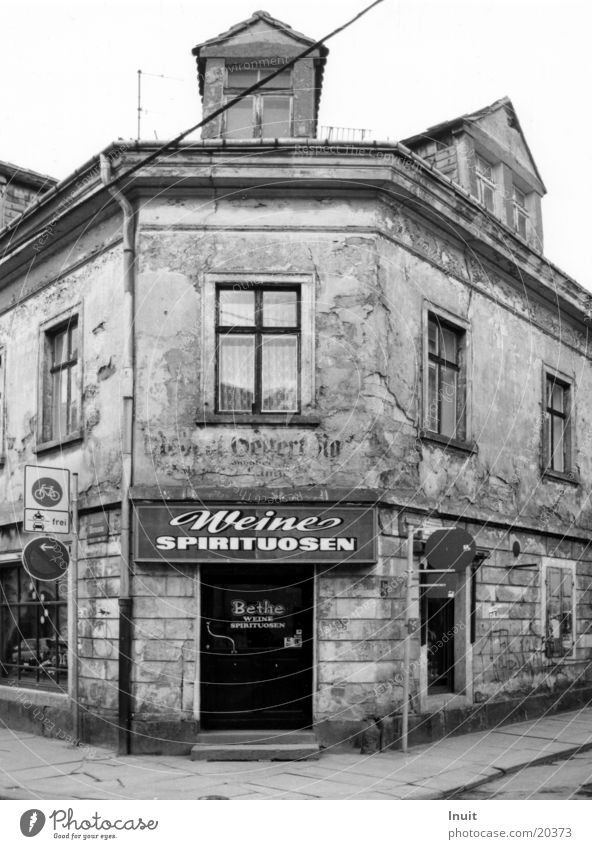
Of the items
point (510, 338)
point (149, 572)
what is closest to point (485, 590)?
point (510, 338)

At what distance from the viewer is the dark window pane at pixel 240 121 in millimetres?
13242

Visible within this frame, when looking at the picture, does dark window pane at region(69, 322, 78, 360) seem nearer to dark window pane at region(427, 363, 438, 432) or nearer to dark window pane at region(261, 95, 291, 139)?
dark window pane at region(261, 95, 291, 139)

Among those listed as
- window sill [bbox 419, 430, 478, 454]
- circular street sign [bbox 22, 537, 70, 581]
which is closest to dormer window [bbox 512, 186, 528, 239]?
window sill [bbox 419, 430, 478, 454]

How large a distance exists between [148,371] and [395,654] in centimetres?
444

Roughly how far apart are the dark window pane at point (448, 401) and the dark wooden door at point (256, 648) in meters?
3.17

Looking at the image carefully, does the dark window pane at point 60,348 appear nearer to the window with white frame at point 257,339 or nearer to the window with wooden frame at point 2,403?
the window with wooden frame at point 2,403

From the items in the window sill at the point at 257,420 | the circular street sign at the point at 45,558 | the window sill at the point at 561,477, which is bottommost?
the circular street sign at the point at 45,558

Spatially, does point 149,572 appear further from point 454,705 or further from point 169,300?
point 454,705

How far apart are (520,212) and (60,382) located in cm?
834

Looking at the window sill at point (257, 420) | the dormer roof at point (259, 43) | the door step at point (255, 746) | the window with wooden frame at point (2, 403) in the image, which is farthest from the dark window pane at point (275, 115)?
the door step at point (255, 746)

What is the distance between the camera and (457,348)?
1400cm

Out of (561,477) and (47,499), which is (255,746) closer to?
(47,499)

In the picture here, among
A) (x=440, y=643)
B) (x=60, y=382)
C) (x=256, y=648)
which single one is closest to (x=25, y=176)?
(x=60, y=382)
